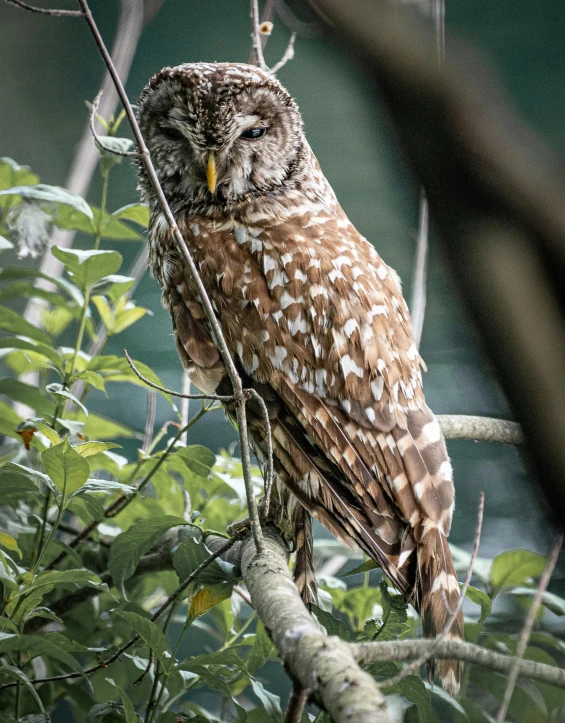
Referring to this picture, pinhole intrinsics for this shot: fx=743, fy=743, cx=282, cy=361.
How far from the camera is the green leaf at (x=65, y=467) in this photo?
1.00m

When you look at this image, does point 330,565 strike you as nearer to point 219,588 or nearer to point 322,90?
point 219,588

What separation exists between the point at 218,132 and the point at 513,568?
106cm

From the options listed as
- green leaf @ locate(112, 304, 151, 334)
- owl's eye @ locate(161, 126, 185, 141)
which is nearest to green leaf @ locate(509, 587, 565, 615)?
green leaf @ locate(112, 304, 151, 334)

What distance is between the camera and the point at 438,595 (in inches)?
49.8

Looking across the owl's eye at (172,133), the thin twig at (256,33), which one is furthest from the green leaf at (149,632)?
the thin twig at (256,33)

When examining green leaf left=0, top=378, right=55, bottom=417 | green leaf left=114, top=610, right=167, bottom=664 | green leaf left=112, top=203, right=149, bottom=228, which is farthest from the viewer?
green leaf left=112, top=203, right=149, bottom=228

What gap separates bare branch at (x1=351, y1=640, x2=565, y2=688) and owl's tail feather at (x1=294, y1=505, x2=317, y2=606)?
0.68 metres

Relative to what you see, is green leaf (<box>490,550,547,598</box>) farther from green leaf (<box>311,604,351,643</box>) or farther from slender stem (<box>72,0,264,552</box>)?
slender stem (<box>72,0,264,552</box>)

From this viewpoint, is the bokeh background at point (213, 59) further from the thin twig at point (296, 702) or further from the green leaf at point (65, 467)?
the thin twig at point (296, 702)

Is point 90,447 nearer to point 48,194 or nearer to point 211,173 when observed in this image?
point 48,194

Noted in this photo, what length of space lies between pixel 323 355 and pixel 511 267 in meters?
1.11

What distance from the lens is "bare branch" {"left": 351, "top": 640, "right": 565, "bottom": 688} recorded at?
2.10ft

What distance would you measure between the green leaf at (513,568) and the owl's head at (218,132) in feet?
3.07

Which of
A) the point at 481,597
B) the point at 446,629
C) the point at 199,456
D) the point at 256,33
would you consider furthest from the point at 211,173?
the point at 446,629
